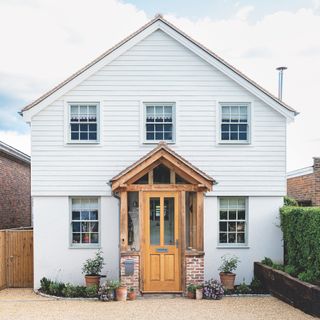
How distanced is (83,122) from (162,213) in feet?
13.4

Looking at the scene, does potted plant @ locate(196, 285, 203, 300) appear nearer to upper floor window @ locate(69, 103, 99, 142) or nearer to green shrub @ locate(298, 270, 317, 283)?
green shrub @ locate(298, 270, 317, 283)

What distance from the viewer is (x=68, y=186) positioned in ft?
55.0

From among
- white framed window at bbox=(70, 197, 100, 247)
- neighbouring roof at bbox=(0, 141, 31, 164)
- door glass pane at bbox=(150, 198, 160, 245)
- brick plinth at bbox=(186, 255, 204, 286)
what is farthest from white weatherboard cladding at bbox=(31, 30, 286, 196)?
neighbouring roof at bbox=(0, 141, 31, 164)

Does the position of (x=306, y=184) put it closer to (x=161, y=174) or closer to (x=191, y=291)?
(x=161, y=174)

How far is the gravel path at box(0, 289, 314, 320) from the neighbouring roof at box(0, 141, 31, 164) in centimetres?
683

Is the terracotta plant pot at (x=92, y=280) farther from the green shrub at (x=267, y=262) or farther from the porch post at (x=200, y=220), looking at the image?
the green shrub at (x=267, y=262)

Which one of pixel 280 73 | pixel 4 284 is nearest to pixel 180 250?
pixel 4 284

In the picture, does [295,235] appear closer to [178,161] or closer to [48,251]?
[178,161]

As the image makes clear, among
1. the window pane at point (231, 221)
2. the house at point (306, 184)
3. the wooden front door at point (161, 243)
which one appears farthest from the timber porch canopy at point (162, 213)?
the house at point (306, 184)

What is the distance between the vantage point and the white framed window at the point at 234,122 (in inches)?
677

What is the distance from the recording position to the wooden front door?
15547mm

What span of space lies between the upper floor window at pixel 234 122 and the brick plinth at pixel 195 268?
4.26 metres

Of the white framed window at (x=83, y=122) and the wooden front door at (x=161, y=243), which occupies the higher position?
the white framed window at (x=83, y=122)

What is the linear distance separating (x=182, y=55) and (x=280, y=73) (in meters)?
7.66
